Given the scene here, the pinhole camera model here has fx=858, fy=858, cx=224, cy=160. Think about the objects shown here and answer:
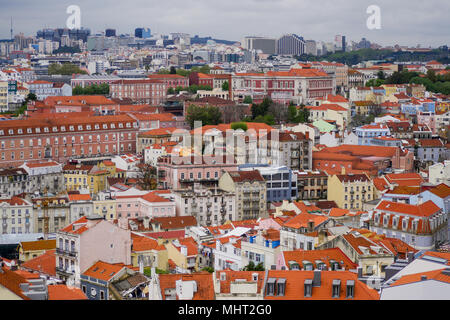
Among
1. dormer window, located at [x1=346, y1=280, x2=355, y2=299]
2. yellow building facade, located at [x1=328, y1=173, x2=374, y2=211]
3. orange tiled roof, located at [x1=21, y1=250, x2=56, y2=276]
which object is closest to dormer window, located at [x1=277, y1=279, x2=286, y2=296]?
dormer window, located at [x1=346, y1=280, x2=355, y2=299]

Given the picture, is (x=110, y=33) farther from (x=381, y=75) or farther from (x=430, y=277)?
(x=430, y=277)

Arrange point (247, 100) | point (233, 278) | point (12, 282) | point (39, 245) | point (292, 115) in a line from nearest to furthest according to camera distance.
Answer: point (12, 282) → point (233, 278) → point (39, 245) → point (292, 115) → point (247, 100)

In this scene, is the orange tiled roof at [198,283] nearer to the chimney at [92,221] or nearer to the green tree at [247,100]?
the chimney at [92,221]

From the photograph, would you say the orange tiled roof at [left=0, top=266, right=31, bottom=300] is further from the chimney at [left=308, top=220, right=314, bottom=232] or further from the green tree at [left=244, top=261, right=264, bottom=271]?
the chimney at [left=308, top=220, right=314, bottom=232]

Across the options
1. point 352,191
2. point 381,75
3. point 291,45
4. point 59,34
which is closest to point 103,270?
point 352,191
